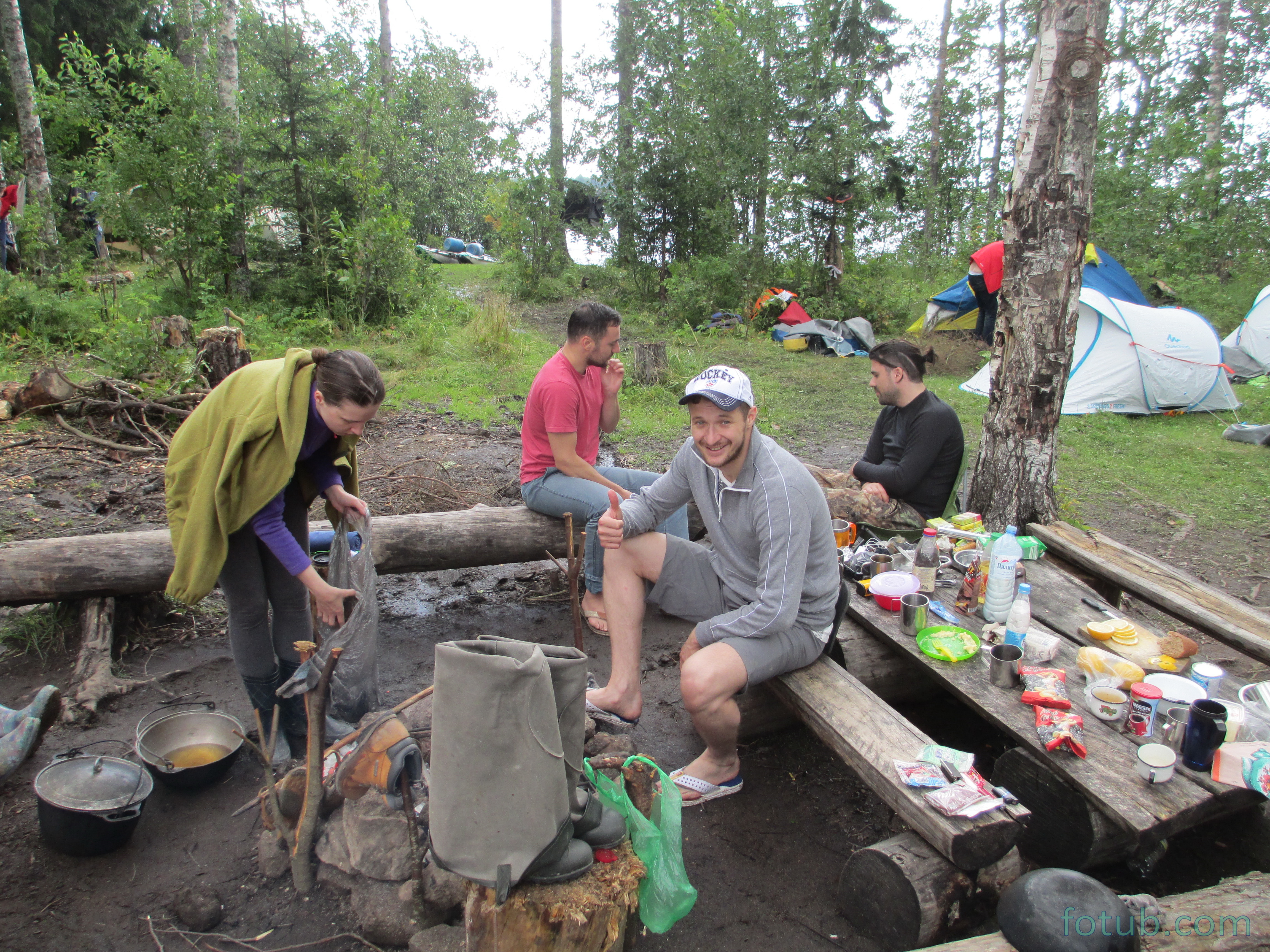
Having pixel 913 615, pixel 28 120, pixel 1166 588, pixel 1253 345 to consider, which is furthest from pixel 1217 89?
pixel 28 120

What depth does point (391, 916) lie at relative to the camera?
7.11 feet

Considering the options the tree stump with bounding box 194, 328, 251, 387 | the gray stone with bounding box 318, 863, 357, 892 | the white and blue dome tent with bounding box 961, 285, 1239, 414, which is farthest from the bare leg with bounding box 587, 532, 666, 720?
the white and blue dome tent with bounding box 961, 285, 1239, 414

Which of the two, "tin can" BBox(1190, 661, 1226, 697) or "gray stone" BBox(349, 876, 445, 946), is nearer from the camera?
"gray stone" BBox(349, 876, 445, 946)

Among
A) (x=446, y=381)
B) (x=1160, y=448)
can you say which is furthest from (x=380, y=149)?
(x=1160, y=448)

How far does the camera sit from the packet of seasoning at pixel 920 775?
2.19 meters

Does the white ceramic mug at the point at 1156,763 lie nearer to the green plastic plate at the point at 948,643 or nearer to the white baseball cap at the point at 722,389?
the green plastic plate at the point at 948,643

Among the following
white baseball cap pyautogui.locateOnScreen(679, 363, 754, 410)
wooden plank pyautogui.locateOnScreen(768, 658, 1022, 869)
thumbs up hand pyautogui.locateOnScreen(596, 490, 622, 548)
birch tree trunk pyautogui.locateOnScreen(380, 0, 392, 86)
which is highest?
birch tree trunk pyautogui.locateOnScreen(380, 0, 392, 86)

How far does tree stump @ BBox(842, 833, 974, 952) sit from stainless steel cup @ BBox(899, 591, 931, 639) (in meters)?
0.91

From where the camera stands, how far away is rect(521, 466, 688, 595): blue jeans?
3918mm

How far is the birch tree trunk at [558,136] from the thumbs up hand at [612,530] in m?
13.6

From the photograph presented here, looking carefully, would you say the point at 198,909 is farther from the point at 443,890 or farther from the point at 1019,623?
the point at 1019,623

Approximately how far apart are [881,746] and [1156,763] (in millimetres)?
774

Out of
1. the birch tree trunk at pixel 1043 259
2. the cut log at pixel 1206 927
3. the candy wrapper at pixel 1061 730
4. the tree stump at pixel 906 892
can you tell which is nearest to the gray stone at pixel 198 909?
the tree stump at pixel 906 892

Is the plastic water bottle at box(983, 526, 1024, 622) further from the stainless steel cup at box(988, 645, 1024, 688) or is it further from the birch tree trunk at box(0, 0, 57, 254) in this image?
the birch tree trunk at box(0, 0, 57, 254)
